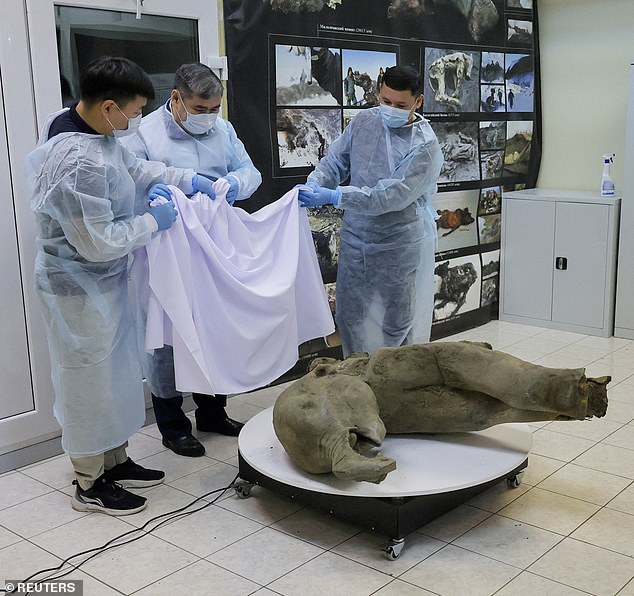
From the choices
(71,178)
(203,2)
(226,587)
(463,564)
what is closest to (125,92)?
(71,178)

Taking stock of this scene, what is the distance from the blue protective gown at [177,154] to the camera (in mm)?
3199

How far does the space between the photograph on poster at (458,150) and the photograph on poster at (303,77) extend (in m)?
0.95

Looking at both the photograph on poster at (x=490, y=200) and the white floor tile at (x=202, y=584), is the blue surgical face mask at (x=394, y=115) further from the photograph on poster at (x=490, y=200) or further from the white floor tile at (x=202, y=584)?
the photograph on poster at (x=490, y=200)

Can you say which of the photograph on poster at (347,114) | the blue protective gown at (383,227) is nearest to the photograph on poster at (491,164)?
the photograph on poster at (347,114)

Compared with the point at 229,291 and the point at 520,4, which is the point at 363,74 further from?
the point at 229,291

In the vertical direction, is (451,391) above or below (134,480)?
above

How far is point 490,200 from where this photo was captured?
17.8ft

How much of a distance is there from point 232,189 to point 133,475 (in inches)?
47.8

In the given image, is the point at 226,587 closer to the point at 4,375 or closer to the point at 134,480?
the point at 134,480

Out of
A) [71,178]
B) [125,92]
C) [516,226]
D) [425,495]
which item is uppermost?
[125,92]

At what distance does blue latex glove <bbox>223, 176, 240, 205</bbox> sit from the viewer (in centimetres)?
322

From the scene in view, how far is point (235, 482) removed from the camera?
3029 millimetres

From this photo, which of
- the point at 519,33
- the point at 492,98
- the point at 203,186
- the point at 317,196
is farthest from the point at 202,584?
the point at 519,33

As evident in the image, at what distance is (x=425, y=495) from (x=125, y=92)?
1662mm
